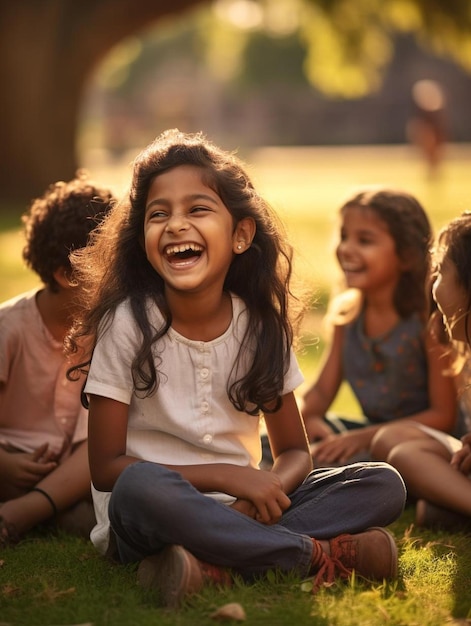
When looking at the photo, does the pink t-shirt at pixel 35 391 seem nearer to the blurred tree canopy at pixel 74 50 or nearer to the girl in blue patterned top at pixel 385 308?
the girl in blue patterned top at pixel 385 308

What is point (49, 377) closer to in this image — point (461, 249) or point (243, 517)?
point (243, 517)

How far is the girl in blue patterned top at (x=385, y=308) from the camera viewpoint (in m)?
4.50

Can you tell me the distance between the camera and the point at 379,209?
455cm

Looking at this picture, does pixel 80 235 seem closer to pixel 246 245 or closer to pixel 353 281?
pixel 246 245

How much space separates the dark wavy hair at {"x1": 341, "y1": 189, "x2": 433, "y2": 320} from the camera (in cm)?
454

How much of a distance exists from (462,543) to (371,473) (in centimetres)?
59

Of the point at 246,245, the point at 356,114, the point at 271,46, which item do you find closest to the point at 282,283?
the point at 246,245

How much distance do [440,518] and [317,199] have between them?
16.4m

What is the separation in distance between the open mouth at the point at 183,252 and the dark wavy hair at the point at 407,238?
149 centimetres

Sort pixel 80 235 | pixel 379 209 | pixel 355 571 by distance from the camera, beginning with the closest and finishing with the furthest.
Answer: pixel 355 571 < pixel 80 235 < pixel 379 209

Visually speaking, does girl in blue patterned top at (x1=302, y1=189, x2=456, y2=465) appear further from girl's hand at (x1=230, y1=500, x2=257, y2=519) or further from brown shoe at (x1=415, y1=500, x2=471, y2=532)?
girl's hand at (x1=230, y1=500, x2=257, y2=519)

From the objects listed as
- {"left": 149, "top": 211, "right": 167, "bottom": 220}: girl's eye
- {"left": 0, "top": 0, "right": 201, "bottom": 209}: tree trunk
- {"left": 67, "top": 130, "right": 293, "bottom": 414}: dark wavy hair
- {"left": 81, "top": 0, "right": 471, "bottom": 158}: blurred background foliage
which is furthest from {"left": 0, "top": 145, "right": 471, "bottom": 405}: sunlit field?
{"left": 81, "top": 0, "right": 471, "bottom": 158}: blurred background foliage

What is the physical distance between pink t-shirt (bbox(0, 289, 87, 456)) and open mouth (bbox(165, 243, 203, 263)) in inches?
33.7

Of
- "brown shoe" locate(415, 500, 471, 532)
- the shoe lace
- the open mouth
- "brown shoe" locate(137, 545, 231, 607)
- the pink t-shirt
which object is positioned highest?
the open mouth
